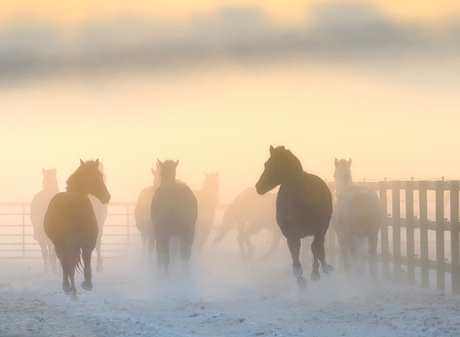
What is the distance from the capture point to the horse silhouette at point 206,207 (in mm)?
18875

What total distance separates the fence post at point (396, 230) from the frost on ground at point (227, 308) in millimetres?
603

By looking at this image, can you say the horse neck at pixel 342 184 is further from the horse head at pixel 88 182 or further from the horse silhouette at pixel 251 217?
the horse head at pixel 88 182

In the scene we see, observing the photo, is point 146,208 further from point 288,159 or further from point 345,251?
point 288,159

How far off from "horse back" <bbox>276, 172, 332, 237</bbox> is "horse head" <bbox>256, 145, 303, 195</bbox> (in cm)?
23

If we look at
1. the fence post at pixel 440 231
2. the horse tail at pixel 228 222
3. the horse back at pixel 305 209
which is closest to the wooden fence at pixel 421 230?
the fence post at pixel 440 231

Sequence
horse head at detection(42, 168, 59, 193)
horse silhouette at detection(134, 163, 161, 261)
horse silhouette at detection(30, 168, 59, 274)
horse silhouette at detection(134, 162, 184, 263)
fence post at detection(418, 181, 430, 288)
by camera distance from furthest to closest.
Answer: horse head at detection(42, 168, 59, 193), horse silhouette at detection(30, 168, 59, 274), horse silhouette at detection(134, 163, 161, 261), horse silhouette at detection(134, 162, 184, 263), fence post at detection(418, 181, 430, 288)

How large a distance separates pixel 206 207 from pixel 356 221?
23.5 ft

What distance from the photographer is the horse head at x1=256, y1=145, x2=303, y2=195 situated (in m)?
9.50

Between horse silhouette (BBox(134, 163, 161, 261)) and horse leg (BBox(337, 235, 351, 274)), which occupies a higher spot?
horse silhouette (BBox(134, 163, 161, 261))

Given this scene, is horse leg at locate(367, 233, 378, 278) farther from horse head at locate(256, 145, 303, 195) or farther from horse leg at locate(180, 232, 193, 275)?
horse head at locate(256, 145, 303, 195)

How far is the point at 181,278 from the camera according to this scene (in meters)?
13.5

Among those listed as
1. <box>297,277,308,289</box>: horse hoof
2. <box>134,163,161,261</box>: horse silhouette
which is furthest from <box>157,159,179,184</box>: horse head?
<box>297,277,308,289</box>: horse hoof

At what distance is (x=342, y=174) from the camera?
46.1ft

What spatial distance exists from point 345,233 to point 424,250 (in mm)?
1470
